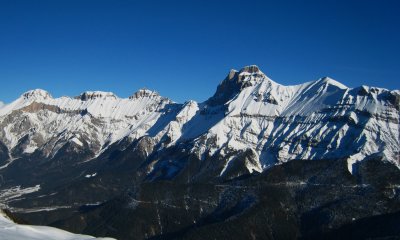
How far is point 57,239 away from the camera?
191ft

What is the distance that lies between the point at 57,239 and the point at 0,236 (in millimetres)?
6080

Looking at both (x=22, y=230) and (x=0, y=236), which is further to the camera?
(x=22, y=230)

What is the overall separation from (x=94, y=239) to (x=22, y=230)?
9144 millimetres

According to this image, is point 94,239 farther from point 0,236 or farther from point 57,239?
point 0,236

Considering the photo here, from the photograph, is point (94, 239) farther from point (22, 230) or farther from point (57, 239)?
point (22, 230)

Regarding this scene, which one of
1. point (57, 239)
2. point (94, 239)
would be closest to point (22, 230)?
point (57, 239)

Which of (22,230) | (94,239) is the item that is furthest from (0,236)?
(94,239)

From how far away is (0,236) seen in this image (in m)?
54.7

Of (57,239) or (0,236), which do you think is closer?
(0,236)

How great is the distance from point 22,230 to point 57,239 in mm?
4318

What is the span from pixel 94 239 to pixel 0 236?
9.23 metres

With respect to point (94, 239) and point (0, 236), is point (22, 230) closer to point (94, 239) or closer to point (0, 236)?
point (0, 236)

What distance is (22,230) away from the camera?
59.5m
